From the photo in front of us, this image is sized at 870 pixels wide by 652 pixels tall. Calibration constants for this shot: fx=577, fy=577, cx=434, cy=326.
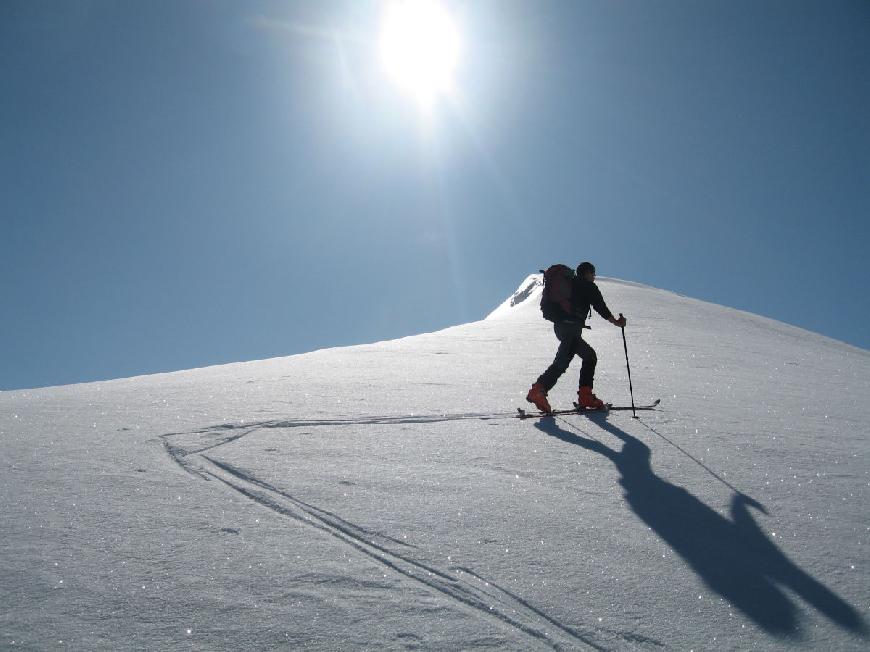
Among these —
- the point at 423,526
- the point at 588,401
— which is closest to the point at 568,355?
the point at 588,401

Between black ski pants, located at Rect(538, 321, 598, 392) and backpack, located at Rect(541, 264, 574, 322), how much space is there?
19 centimetres

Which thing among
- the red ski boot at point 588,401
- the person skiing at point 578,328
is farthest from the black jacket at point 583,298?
the red ski boot at point 588,401

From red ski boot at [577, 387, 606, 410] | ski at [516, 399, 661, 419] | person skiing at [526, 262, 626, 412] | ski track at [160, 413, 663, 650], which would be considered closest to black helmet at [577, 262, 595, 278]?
person skiing at [526, 262, 626, 412]

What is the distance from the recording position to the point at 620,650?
2.84 metres

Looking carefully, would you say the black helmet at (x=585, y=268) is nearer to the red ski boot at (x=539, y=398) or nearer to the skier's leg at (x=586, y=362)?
the skier's leg at (x=586, y=362)

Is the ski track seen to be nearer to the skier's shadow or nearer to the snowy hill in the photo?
the snowy hill

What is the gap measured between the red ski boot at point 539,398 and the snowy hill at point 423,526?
12.9 inches

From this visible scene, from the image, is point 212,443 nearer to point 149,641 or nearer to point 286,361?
point 149,641

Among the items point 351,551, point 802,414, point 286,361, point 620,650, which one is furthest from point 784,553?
point 286,361

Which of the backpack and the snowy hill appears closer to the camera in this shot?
the snowy hill

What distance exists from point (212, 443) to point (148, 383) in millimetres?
4788

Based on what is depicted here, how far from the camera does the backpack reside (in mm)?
7893

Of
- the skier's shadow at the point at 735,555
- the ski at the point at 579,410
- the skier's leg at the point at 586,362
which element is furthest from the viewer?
the skier's leg at the point at 586,362

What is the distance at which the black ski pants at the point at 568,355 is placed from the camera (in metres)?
8.02
